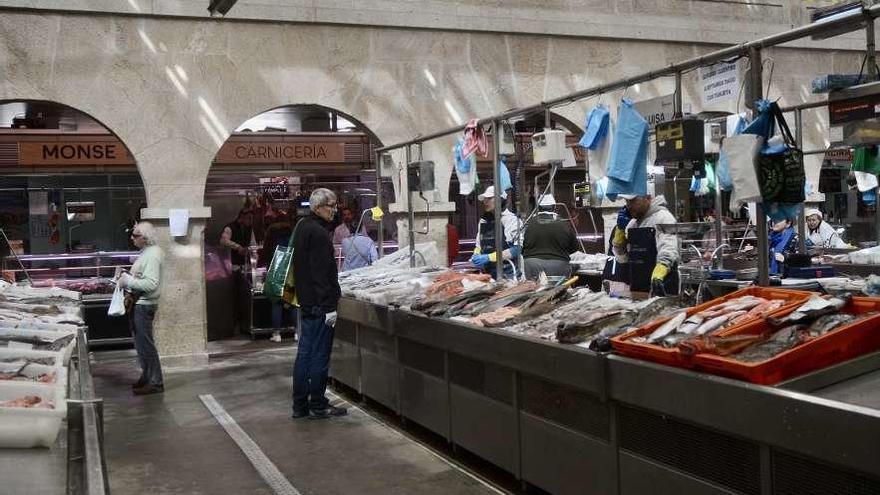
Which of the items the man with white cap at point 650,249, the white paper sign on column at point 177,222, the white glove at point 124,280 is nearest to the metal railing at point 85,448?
the man with white cap at point 650,249

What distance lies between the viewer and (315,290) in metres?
7.22

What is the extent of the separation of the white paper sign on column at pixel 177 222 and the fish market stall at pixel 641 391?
488cm

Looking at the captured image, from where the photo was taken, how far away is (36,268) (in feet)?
40.1

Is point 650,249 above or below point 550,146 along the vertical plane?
below

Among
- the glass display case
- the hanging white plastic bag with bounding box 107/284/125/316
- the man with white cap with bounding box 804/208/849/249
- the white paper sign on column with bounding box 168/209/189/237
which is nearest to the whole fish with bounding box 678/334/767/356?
the hanging white plastic bag with bounding box 107/284/125/316

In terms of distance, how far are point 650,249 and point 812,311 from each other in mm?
2948

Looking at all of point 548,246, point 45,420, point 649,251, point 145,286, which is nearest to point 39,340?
point 45,420

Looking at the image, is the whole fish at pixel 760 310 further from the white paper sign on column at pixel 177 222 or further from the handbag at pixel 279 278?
the white paper sign on column at pixel 177 222

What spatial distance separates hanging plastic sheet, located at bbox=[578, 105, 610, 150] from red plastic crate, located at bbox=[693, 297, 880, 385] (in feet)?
9.05

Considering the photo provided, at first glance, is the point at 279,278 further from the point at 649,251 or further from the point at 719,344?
the point at 719,344

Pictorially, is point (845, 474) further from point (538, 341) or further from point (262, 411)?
point (262, 411)

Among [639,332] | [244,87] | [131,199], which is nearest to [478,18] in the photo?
[244,87]

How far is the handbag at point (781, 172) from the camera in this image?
429 centimetres

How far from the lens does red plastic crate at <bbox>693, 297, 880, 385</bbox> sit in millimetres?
3361
